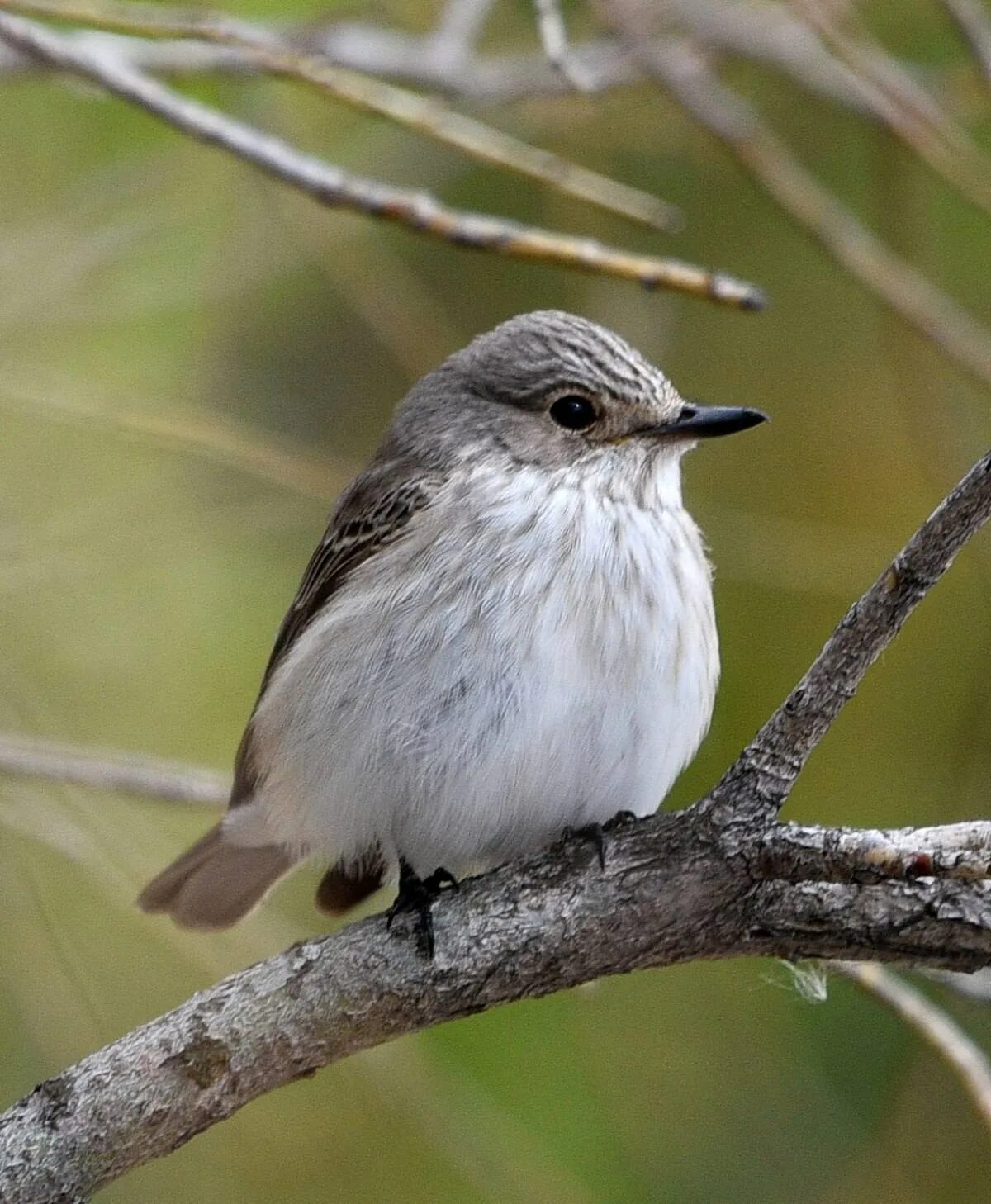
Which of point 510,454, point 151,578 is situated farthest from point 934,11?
point 151,578

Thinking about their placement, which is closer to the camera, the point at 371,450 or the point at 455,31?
the point at 455,31

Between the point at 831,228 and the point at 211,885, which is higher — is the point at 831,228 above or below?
above

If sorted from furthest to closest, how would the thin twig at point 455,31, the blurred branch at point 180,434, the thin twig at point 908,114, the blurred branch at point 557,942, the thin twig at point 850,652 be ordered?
the thin twig at point 455,31
the blurred branch at point 180,434
the thin twig at point 908,114
the blurred branch at point 557,942
the thin twig at point 850,652

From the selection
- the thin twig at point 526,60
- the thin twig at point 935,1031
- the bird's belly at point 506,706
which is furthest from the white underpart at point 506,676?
the thin twig at point 526,60

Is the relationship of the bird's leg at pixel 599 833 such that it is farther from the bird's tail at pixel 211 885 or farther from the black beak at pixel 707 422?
the bird's tail at pixel 211 885

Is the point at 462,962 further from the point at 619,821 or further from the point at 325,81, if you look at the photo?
the point at 325,81

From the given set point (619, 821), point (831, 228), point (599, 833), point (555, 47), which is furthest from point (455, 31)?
point (599, 833)
